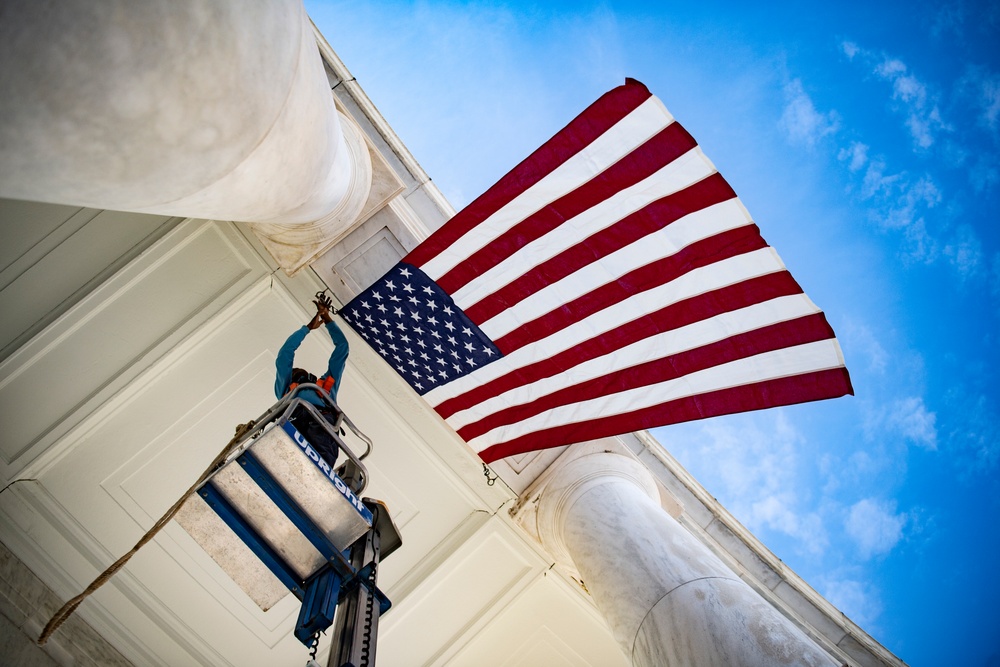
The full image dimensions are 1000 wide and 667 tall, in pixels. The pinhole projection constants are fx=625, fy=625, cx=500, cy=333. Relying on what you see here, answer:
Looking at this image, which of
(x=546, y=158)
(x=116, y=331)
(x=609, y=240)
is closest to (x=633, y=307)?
(x=609, y=240)

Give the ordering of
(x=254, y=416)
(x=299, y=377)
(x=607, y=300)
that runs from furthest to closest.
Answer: (x=254, y=416) → (x=607, y=300) → (x=299, y=377)

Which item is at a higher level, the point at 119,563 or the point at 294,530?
the point at 119,563

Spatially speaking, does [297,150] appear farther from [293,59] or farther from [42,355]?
[42,355]

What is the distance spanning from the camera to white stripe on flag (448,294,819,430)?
5176 millimetres

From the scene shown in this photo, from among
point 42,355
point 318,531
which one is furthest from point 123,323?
point 318,531

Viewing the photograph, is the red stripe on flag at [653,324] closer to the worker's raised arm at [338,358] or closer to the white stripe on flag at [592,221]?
the white stripe on flag at [592,221]

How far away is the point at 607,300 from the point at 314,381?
265 centimetres

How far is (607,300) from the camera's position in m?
5.67

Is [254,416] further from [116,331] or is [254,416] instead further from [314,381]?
[314,381]

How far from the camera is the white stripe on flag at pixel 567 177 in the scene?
16.8 feet

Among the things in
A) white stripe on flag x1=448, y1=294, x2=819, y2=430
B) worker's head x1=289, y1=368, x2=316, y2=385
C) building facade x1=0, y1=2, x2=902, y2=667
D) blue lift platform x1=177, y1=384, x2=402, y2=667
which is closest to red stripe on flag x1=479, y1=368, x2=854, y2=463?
white stripe on flag x1=448, y1=294, x2=819, y2=430

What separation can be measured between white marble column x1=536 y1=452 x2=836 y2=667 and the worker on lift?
113 inches

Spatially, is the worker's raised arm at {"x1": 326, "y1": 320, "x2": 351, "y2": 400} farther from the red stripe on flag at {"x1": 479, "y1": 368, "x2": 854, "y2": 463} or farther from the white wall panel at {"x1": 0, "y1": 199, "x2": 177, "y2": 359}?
the white wall panel at {"x1": 0, "y1": 199, "x2": 177, "y2": 359}

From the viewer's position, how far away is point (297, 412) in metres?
3.99
